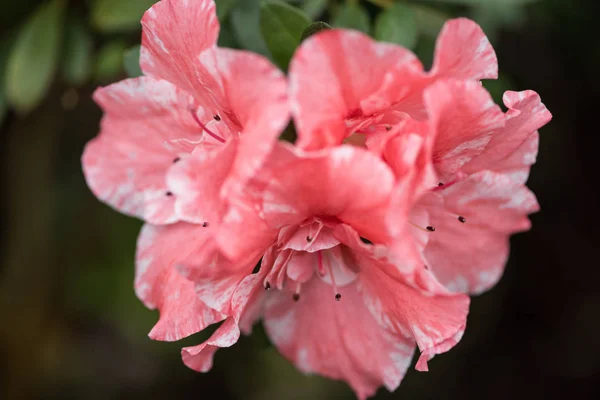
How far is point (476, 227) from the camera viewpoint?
3.89 feet

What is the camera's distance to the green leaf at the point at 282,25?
3.74 ft

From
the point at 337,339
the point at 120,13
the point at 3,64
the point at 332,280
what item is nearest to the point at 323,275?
the point at 332,280

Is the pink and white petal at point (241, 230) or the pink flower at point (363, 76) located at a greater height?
the pink flower at point (363, 76)

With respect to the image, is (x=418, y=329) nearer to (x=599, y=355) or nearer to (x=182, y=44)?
(x=182, y=44)

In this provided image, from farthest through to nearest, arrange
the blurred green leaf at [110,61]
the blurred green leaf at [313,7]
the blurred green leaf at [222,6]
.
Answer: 1. the blurred green leaf at [110,61]
2. the blurred green leaf at [313,7]
3. the blurred green leaf at [222,6]

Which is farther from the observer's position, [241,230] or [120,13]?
[120,13]

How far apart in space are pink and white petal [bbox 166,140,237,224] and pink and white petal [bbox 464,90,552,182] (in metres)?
0.44

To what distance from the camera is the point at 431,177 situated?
0.82 meters

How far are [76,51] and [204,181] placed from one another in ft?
2.88

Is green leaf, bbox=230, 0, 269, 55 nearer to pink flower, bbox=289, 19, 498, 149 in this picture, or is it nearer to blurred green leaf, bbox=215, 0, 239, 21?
blurred green leaf, bbox=215, 0, 239, 21

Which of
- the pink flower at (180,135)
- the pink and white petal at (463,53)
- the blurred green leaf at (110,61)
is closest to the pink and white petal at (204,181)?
the pink flower at (180,135)

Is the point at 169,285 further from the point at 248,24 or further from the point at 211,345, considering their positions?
the point at 248,24

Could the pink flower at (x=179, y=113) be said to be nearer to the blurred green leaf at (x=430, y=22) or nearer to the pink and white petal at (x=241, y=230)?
the pink and white petal at (x=241, y=230)

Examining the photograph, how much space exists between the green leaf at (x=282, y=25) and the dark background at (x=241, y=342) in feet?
2.50
